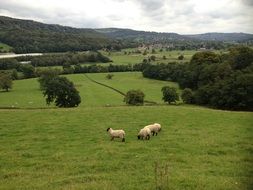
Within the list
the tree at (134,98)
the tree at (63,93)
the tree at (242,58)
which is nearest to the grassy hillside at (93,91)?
the tree at (134,98)

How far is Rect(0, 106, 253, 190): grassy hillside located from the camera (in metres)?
14.3

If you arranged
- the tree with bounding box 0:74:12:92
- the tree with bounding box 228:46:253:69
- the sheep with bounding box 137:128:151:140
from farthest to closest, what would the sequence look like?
the tree with bounding box 0:74:12:92, the tree with bounding box 228:46:253:69, the sheep with bounding box 137:128:151:140

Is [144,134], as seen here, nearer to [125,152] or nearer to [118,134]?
[118,134]

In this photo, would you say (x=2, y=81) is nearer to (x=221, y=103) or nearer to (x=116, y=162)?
(x=221, y=103)

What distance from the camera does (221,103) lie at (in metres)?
63.6

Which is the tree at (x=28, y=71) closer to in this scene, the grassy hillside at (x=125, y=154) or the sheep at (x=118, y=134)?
the grassy hillside at (x=125, y=154)

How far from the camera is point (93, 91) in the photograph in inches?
4377

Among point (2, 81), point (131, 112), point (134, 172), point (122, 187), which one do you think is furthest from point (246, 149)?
point (2, 81)

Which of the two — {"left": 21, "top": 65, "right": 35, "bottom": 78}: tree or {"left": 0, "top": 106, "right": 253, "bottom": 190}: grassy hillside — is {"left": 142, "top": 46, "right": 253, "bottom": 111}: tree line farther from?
{"left": 21, "top": 65, "right": 35, "bottom": 78}: tree

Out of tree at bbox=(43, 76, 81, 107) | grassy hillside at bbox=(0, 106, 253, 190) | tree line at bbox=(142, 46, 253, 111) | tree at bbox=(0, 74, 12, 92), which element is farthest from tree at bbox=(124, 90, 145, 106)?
grassy hillside at bbox=(0, 106, 253, 190)

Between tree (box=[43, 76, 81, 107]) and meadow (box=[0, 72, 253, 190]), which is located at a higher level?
meadow (box=[0, 72, 253, 190])

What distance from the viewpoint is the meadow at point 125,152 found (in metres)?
14.4

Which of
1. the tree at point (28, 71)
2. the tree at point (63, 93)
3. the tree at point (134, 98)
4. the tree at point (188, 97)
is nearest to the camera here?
the tree at point (63, 93)

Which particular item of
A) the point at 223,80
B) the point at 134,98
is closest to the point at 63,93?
the point at 134,98
